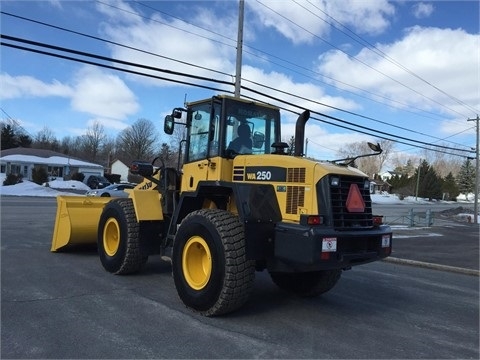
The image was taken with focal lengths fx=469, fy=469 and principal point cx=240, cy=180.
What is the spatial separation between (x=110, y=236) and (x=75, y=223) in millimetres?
1424

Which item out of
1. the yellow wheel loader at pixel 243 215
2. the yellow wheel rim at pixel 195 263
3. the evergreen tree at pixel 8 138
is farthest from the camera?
the evergreen tree at pixel 8 138

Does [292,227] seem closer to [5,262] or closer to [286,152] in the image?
[286,152]

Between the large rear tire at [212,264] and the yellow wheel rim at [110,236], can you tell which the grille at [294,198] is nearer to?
the large rear tire at [212,264]

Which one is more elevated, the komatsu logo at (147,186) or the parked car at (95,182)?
the parked car at (95,182)

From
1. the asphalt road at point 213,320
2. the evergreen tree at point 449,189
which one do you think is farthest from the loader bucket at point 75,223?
the evergreen tree at point 449,189

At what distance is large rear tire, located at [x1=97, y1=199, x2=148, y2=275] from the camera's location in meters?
A: 7.76

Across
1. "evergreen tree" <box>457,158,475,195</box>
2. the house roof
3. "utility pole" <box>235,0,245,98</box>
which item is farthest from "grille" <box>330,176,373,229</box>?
"evergreen tree" <box>457,158,475,195</box>

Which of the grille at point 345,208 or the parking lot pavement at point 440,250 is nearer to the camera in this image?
the grille at point 345,208

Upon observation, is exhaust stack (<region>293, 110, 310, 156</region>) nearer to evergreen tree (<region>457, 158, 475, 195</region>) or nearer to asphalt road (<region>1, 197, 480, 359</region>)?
asphalt road (<region>1, 197, 480, 359</region>)

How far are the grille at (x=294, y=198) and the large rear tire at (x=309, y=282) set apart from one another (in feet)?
4.83

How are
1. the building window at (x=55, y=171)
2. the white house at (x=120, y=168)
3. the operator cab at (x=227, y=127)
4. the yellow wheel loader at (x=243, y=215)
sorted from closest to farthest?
the yellow wheel loader at (x=243, y=215) < the operator cab at (x=227, y=127) < the building window at (x=55, y=171) < the white house at (x=120, y=168)

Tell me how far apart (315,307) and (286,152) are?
7.56 feet

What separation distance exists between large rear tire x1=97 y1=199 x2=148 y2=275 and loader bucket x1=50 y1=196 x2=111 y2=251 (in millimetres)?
1226

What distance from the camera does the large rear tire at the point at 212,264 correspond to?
5.66 m
